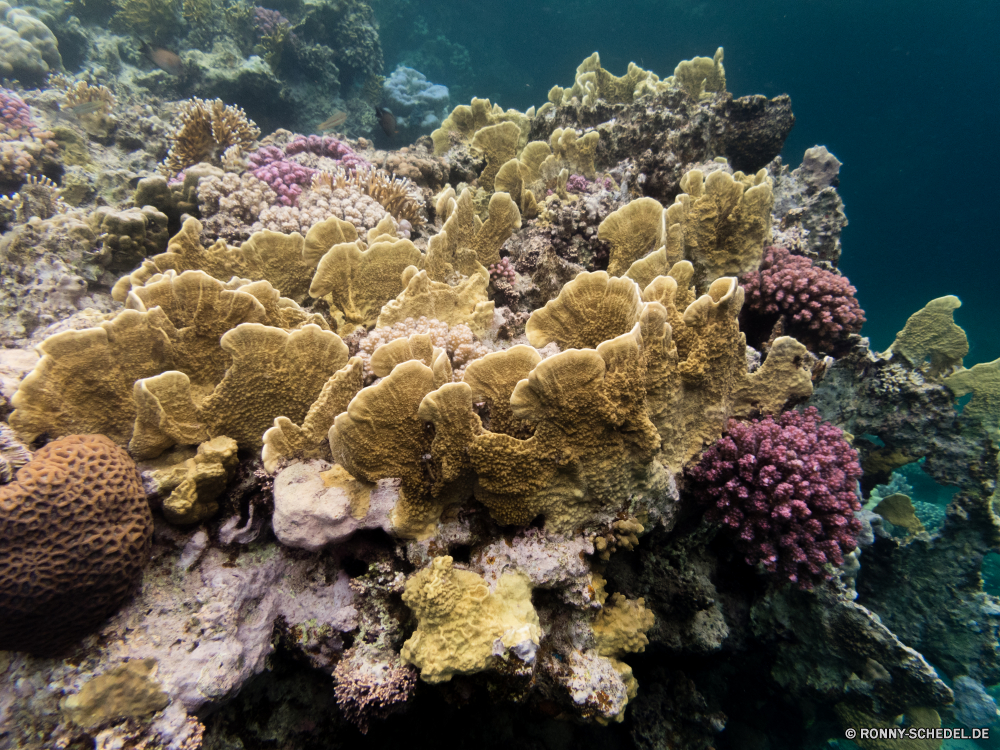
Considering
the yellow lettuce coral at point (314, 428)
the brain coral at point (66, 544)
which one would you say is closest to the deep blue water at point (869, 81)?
the yellow lettuce coral at point (314, 428)

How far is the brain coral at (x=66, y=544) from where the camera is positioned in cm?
173

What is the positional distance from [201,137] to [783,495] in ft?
27.9

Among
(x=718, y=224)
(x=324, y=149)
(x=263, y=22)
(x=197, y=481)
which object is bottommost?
(x=197, y=481)

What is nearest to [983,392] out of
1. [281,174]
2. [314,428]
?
[314,428]

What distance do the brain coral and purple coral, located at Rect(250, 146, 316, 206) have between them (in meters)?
3.86

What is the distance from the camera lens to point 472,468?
2.30 meters

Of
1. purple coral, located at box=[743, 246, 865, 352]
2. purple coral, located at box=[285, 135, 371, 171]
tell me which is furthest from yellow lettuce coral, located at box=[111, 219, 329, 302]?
purple coral, located at box=[743, 246, 865, 352]

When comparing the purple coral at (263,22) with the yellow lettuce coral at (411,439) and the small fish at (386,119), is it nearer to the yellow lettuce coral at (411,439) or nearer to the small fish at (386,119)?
the small fish at (386,119)

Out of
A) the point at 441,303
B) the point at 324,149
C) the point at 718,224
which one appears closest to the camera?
the point at 441,303

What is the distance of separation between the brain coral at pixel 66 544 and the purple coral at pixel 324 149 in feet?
20.0

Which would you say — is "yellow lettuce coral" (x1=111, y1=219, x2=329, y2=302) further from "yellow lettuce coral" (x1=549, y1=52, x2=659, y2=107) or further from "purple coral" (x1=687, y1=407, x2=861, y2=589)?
"yellow lettuce coral" (x1=549, y1=52, x2=659, y2=107)

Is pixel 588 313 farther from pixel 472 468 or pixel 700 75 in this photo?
pixel 700 75

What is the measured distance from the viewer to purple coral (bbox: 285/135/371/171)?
6.75 m

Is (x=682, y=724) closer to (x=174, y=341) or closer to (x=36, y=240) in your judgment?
(x=174, y=341)
